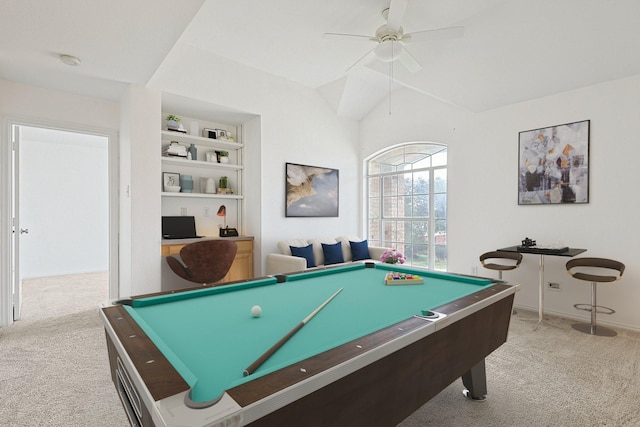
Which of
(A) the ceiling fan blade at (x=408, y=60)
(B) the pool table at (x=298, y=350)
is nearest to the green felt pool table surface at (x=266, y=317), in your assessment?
(B) the pool table at (x=298, y=350)

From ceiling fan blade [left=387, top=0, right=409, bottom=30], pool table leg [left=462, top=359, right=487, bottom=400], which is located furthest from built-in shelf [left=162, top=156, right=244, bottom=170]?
pool table leg [left=462, top=359, right=487, bottom=400]

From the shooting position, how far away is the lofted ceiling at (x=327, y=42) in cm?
244

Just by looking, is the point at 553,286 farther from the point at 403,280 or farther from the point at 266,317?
the point at 266,317

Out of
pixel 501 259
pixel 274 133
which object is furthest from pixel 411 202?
pixel 274 133

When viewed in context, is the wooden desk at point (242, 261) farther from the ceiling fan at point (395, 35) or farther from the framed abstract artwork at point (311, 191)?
the ceiling fan at point (395, 35)

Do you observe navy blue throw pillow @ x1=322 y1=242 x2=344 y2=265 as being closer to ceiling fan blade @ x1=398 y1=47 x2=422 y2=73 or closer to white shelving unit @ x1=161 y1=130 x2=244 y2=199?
white shelving unit @ x1=161 y1=130 x2=244 y2=199

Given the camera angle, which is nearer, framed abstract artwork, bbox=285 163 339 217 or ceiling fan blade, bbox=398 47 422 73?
ceiling fan blade, bbox=398 47 422 73

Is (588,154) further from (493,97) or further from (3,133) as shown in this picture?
(3,133)

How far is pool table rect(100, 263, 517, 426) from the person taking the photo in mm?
836

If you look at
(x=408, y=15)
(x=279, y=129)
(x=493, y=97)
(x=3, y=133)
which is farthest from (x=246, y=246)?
(x=493, y=97)

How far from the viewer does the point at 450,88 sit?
4.21 meters

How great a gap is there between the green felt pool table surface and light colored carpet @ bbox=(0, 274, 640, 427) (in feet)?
2.45

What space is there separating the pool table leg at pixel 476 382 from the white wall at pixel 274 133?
3.15 m

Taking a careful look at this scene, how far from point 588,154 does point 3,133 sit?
635 centimetres
